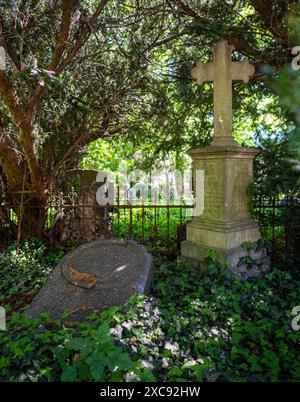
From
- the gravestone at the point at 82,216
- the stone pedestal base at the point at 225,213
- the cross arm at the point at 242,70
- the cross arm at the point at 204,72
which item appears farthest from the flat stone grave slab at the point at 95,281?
the cross arm at the point at 242,70

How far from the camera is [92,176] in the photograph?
6074mm

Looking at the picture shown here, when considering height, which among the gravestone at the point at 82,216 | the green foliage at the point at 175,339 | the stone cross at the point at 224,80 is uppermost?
the stone cross at the point at 224,80

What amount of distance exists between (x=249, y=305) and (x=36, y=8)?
4765 millimetres

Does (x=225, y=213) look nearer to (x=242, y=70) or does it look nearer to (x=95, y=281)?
(x=95, y=281)

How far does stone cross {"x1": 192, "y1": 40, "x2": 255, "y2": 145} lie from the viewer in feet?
13.2

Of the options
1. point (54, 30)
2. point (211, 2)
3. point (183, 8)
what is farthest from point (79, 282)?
point (211, 2)

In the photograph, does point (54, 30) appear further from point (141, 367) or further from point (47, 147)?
point (141, 367)

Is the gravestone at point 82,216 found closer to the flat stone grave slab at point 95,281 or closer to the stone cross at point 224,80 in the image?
the flat stone grave slab at point 95,281

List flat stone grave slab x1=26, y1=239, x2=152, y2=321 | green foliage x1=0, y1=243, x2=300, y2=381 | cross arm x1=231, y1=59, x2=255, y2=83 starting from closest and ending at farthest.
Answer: green foliage x1=0, y1=243, x2=300, y2=381, flat stone grave slab x1=26, y1=239, x2=152, y2=321, cross arm x1=231, y1=59, x2=255, y2=83

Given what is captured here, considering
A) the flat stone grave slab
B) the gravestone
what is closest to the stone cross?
the flat stone grave slab

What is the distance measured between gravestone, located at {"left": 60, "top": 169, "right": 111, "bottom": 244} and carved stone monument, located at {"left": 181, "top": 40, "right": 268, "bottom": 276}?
2329mm

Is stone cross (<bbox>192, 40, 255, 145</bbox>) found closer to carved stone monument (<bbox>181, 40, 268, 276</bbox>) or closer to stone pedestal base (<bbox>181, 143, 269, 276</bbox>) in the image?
carved stone monument (<bbox>181, 40, 268, 276</bbox>)

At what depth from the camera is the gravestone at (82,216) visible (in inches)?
238

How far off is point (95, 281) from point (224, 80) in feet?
9.87
